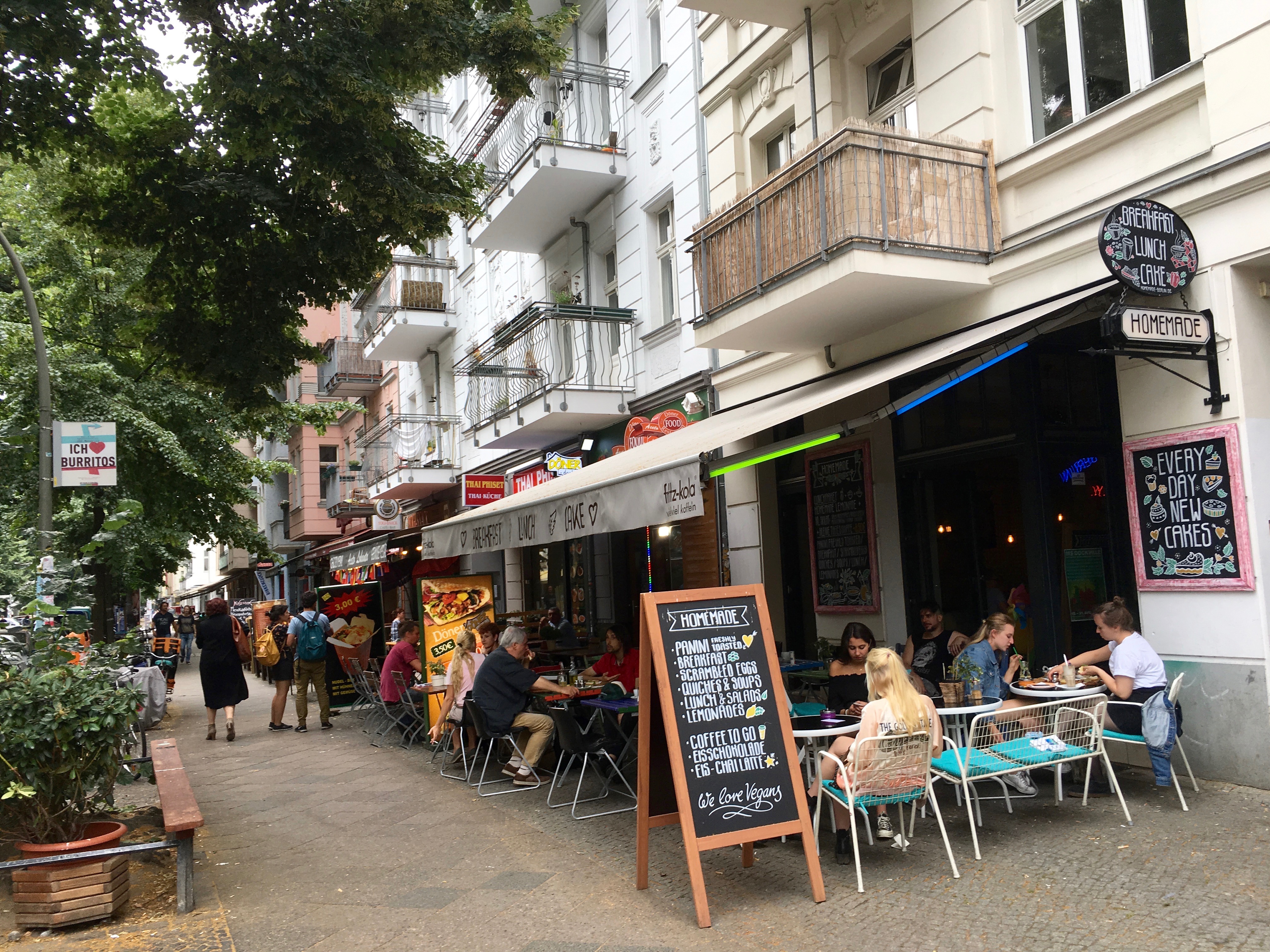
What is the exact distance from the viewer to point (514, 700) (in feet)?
26.9

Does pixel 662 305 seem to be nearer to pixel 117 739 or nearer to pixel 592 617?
pixel 592 617

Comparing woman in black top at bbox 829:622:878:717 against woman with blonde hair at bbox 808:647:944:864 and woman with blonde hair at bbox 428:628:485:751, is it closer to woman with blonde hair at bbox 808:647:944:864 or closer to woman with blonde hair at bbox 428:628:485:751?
woman with blonde hair at bbox 808:647:944:864

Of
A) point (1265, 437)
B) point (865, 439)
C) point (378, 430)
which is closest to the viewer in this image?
point (1265, 437)

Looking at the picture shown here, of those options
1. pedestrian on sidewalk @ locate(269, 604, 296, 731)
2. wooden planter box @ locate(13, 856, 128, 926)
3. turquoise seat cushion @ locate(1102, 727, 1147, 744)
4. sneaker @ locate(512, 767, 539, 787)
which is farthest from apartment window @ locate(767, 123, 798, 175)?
wooden planter box @ locate(13, 856, 128, 926)

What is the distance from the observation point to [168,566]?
1930 cm

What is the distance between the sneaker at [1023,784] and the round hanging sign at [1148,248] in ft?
10.4

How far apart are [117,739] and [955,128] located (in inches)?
302

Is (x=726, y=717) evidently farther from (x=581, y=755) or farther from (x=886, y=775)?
(x=581, y=755)

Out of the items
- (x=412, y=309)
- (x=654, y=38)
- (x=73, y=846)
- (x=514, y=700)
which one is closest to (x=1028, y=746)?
(x=514, y=700)

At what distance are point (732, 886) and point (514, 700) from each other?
10.7ft

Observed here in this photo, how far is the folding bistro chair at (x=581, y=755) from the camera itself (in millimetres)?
7137

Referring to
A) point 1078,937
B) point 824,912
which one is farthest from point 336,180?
point 1078,937

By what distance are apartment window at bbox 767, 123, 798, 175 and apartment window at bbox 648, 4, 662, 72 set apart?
9.71ft

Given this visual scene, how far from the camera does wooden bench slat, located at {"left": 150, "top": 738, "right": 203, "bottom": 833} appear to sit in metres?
5.32
